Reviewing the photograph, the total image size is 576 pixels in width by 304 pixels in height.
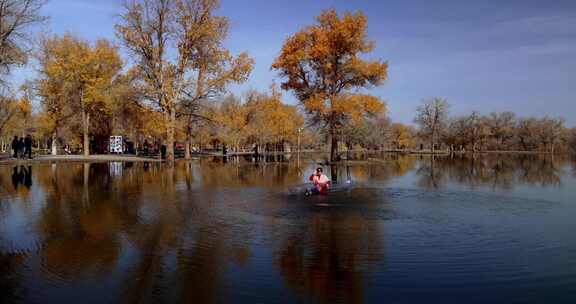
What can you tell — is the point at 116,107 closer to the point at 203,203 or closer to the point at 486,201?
the point at 203,203

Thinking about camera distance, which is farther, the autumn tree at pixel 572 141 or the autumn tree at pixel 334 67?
the autumn tree at pixel 572 141

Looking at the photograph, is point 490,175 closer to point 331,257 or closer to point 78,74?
point 331,257

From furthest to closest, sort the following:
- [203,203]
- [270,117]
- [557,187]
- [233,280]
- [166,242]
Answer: [270,117] < [557,187] < [203,203] < [166,242] < [233,280]

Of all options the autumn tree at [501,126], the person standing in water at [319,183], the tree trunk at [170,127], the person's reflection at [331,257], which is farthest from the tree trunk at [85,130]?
the autumn tree at [501,126]

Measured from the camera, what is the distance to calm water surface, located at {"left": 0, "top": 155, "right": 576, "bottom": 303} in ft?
22.0

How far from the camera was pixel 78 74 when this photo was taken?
151 feet

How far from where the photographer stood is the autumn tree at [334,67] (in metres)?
41.4

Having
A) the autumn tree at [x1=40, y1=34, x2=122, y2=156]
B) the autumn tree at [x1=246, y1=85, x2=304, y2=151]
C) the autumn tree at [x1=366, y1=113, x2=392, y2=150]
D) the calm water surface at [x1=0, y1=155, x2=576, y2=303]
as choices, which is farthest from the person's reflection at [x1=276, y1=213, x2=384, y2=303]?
the autumn tree at [x1=366, y1=113, x2=392, y2=150]

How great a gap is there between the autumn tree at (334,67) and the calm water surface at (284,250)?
2589 cm

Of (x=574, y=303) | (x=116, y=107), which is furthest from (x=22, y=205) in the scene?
(x=116, y=107)

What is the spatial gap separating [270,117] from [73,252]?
218 feet

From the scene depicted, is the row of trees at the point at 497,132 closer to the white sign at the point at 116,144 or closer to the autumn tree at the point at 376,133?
the autumn tree at the point at 376,133

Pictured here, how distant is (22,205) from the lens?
14.8 m

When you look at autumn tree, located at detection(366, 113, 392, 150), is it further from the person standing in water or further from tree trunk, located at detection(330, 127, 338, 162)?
the person standing in water
